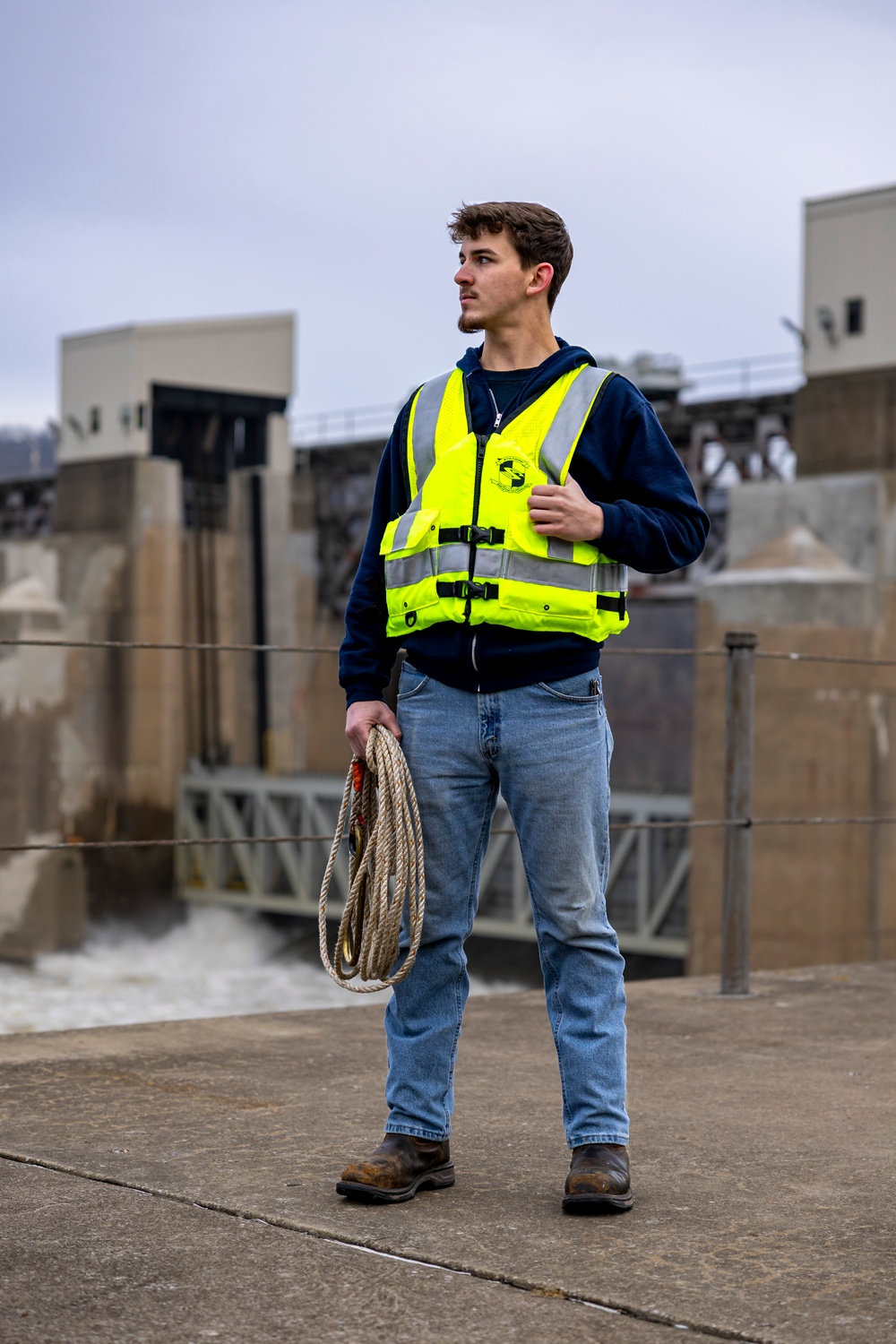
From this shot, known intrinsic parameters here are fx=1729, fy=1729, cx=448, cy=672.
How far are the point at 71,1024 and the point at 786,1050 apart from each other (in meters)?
22.7

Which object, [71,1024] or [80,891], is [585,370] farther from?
[80,891]

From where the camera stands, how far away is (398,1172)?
2.77 metres

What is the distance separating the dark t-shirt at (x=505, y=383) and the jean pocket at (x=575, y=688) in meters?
0.46

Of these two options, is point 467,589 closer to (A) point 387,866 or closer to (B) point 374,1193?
(A) point 387,866

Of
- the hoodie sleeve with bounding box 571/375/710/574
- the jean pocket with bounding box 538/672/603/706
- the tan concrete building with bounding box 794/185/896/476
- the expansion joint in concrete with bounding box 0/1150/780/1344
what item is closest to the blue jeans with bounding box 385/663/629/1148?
the jean pocket with bounding box 538/672/603/706

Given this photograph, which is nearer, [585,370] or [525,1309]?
[525,1309]

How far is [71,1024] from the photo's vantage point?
25.7 metres

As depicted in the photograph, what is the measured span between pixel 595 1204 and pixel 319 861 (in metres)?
29.0

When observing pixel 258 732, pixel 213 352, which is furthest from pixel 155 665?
pixel 213 352

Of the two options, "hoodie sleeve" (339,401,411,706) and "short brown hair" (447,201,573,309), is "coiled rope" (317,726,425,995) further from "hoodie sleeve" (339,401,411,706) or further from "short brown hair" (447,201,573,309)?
"short brown hair" (447,201,573,309)

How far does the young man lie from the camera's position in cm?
279

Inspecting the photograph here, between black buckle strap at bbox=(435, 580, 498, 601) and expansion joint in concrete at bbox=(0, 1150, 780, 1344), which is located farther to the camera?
black buckle strap at bbox=(435, 580, 498, 601)

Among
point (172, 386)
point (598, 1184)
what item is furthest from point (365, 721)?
point (172, 386)

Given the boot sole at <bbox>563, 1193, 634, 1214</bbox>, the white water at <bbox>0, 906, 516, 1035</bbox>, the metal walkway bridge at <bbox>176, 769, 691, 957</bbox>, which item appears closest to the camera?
the boot sole at <bbox>563, 1193, 634, 1214</bbox>
